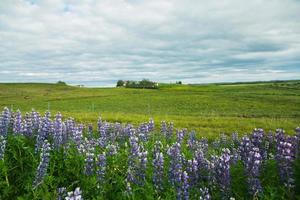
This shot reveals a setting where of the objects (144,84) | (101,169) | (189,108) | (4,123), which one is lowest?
(189,108)

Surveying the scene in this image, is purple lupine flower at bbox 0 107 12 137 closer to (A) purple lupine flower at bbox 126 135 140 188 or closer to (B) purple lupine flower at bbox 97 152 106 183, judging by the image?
(B) purple lupine flower at bbox 97 152 106 183

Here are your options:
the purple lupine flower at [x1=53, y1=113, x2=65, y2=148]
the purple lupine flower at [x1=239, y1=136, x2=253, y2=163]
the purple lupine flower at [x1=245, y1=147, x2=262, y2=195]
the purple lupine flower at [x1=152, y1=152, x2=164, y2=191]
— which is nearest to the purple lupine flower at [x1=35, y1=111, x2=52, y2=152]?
the purple lupine flower at [x1=53, y1=113, x2=65, y2=148]

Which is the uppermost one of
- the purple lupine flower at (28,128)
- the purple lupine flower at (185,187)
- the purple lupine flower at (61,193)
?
the purple lupine flower at (28,128)

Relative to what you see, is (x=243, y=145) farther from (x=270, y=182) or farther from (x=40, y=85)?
(x=40, y=85)

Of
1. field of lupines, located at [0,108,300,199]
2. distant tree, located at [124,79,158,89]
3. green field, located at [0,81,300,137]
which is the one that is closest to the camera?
field of lupines, located at [0,108,300,199]

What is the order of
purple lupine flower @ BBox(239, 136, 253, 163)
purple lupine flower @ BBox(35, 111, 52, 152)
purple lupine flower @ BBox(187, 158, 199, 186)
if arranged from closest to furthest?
purple lupine flower @ BBox(187, 158, 199, 186) < purple lupine flower @ BBox(239, 136, 253, 163) < purple lupine flower @ BBox(35, 111, 52, 152)

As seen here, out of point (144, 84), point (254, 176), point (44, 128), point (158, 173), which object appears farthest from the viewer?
point (144, 84)

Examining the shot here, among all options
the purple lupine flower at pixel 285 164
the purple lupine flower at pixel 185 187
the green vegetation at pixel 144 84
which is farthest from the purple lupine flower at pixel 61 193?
the green vegetation at pixel 144 84

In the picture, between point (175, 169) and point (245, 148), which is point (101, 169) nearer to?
point (175, 169)

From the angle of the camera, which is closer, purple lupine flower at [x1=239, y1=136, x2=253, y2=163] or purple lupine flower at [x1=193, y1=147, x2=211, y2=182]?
purple lupine flower at [x1=193, y1=147, x2=211, y2=182]

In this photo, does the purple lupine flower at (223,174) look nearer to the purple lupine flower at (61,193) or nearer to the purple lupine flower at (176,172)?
the purple lupine flower at (176,172)

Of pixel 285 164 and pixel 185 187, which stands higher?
pixel 285 164

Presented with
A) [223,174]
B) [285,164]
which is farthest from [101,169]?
[285,164]

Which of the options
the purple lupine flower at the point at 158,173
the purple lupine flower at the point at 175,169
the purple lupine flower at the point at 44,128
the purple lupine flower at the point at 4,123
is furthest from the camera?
the purple lupine flower at the point at 4,123
